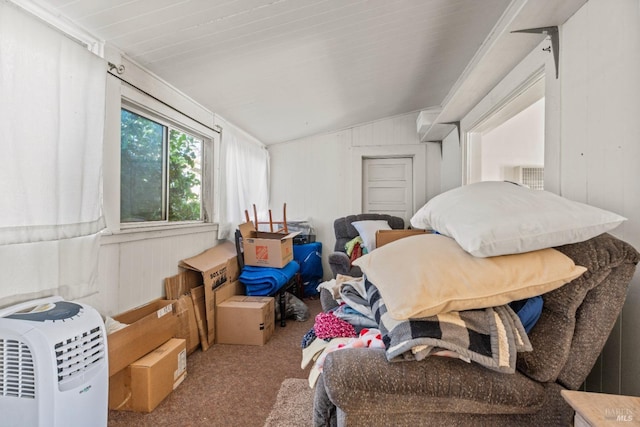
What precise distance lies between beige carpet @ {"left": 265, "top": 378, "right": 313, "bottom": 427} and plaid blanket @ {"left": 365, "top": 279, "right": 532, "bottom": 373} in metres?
0.93

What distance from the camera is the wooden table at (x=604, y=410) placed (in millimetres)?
625

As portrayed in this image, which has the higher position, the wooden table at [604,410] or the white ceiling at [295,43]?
the white ceiling at [295,43]

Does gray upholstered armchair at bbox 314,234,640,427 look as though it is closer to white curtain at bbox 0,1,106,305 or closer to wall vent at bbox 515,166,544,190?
white curtain at bbox 0,1,106,305

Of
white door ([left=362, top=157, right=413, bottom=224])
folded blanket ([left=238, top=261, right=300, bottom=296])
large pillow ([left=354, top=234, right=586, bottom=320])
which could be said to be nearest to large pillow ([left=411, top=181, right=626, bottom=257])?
large pillow ([left=354, top=234, right=586, bottom=320])

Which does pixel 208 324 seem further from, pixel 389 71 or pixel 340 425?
pixel 389 71

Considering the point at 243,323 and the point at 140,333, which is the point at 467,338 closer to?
the point at 140,333

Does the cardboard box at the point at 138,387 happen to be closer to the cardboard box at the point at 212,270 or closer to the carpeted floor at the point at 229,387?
the carpeted floor at the point at 229,387

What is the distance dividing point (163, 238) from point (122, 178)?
49 centimetres

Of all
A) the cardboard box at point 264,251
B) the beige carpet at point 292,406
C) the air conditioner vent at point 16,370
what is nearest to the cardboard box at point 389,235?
the cardboard box at point 264,251

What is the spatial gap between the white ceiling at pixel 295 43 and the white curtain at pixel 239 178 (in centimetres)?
28

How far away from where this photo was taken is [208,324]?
7.68 feet

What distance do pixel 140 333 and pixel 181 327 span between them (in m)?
0.46

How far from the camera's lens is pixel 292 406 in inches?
63.5

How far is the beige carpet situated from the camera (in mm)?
1490
